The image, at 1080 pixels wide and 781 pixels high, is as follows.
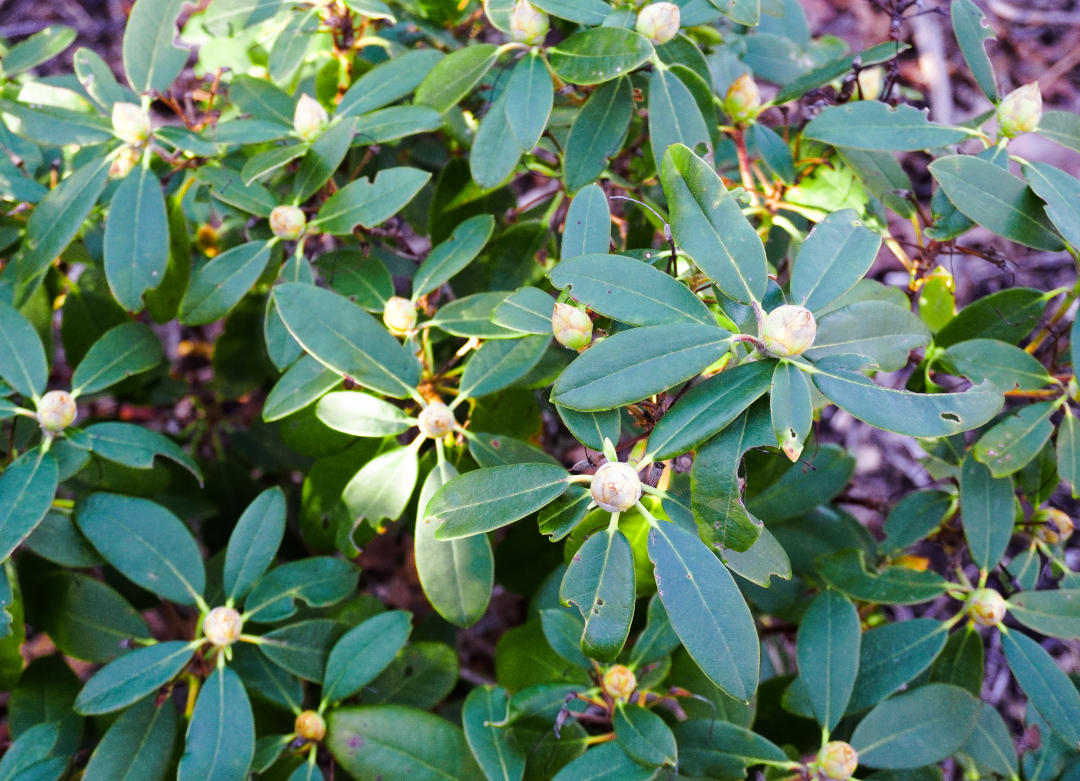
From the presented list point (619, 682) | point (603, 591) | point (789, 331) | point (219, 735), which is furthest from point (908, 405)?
point (219, 735)

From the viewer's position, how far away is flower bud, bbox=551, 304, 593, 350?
957 mm

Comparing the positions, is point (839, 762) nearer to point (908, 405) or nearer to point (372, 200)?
point (908, 405)

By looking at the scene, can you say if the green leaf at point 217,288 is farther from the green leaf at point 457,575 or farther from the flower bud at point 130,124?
the green leaf at point 457,575

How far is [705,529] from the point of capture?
0.92 meters

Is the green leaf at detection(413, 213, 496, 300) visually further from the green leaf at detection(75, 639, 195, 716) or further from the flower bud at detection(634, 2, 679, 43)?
the green leaf at detection(75, 639, 195, 716)

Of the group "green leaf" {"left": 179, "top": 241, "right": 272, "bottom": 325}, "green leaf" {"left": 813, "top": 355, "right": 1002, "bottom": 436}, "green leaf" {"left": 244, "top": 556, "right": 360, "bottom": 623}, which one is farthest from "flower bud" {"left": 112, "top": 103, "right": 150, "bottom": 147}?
"green leaf" {"left": 813, "top": 355, "right": 1002, "bottom": 436}

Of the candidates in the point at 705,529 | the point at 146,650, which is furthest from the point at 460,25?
the point at 146,650

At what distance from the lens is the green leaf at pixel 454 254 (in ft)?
4.14

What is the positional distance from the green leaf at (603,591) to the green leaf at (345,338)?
1.36ft

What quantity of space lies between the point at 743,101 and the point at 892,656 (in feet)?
3.21

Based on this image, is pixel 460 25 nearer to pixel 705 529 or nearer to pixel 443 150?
pixel 443 150

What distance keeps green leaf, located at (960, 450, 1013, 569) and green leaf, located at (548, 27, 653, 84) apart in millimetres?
832

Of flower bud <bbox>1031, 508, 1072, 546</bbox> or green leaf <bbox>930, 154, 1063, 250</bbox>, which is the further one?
flower bud <bbox>1031, 508, 1072, 546</bbox>

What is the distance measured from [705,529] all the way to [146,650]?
0.90 metres
